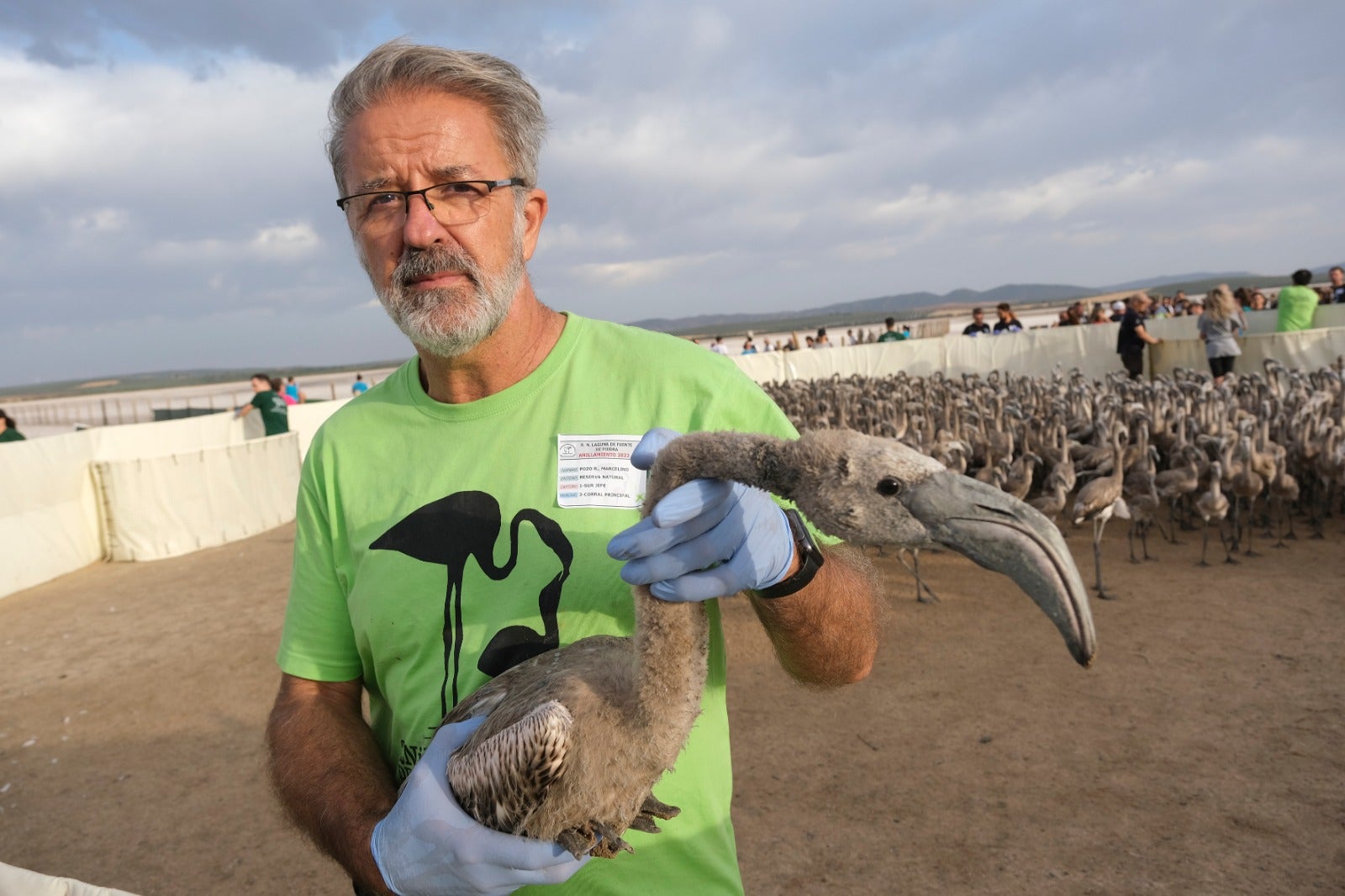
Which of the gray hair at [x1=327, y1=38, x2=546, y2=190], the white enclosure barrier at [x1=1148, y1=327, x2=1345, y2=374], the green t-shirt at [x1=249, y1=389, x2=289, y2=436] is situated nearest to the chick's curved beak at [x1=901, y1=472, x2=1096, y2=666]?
the gray hair at [x1=327, y1=38, x2=546, y2=190]

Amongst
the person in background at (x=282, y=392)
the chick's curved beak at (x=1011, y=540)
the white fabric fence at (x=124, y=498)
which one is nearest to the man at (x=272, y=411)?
the person in background at (x=282, y=392)

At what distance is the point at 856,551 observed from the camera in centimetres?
257

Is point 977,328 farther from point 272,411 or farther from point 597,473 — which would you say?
point 597,473

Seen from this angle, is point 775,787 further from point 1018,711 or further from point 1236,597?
point 1236,597

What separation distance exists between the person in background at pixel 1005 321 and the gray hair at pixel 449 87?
21.7 metres

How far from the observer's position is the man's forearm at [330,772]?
7.37ft

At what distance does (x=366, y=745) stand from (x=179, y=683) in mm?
6727

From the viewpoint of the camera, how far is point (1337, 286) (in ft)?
68.5

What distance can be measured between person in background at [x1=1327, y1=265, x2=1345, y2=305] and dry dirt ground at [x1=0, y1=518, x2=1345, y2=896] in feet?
49.5

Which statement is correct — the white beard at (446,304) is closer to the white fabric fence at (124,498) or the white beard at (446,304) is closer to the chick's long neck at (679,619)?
the chick's long neck at (679,619)

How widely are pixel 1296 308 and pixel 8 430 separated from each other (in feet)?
78.6

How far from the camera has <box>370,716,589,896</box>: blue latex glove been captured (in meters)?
2.00

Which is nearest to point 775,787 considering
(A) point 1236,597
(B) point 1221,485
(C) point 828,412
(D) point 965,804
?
(D) point 965,804

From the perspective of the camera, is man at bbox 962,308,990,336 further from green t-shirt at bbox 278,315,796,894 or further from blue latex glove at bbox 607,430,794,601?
blue latex glove at bbox 607,430,794,601
